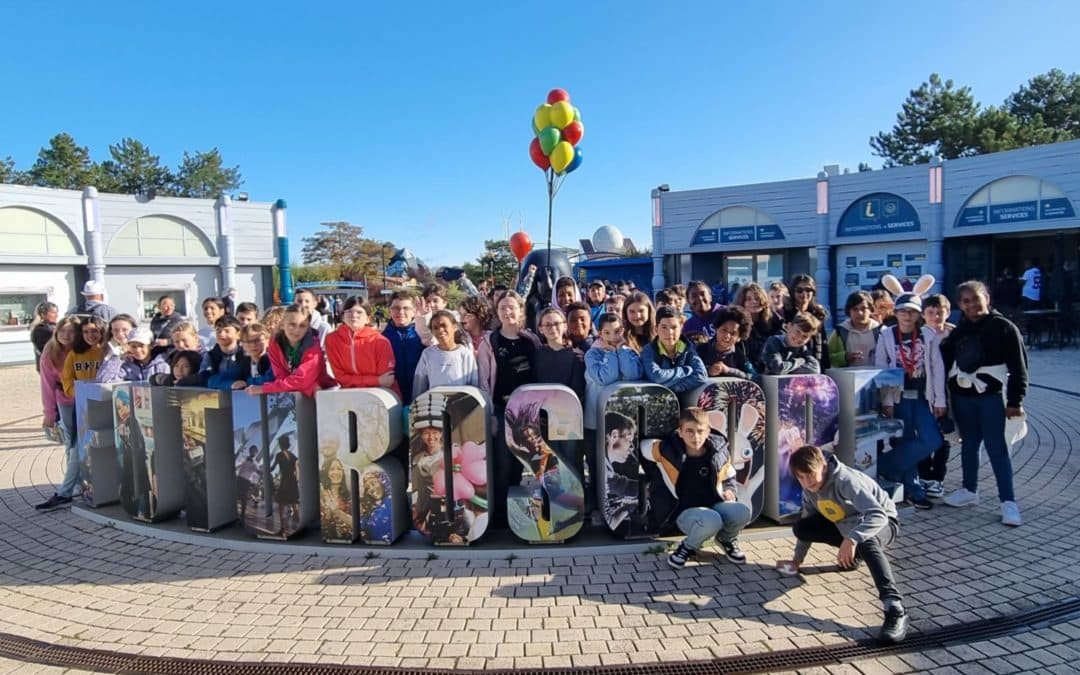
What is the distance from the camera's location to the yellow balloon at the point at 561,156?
11.1m

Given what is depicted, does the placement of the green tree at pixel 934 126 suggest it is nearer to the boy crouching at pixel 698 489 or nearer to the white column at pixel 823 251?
the white column at pixel 823 251

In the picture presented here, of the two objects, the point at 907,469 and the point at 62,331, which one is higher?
the point at 62,331

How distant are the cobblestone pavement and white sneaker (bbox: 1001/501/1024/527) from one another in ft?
0.22

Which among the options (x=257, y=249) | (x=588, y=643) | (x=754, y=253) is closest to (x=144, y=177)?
(x=257, y=249)

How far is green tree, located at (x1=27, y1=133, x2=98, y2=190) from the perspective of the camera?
4888cm

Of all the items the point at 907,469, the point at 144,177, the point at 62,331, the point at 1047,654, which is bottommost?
the point at 1047,654

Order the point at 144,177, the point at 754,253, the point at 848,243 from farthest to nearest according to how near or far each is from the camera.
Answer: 1. the point at 144,177
2. the point at 754,253
3. the point at 848,243

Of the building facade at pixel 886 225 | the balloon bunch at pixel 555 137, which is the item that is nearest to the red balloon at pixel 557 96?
the balloon bunch at pixel 555 137

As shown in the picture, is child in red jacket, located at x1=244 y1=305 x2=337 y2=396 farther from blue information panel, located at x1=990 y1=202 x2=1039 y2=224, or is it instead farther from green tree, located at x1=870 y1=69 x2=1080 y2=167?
green tree, located at x1=870 y1=69 x2=1080 y2=167

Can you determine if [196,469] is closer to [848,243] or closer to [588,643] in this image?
[588,643]

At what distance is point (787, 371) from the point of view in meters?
4.93

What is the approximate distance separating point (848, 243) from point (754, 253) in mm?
3574

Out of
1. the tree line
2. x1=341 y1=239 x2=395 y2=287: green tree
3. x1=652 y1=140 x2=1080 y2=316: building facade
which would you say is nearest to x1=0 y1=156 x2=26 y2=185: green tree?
the tree line

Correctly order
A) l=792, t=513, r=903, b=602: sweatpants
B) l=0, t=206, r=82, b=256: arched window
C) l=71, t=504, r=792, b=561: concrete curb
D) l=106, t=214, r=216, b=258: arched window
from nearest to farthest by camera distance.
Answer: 1. l=792, t=513, r=903, b=602: sweatpants
2. l=71, t=504, r=792, b=561: concrete curb
3. l=0, t=206, r=82, b=256: arched window
4. l=106, t=214, r=216, b=258: arched window
